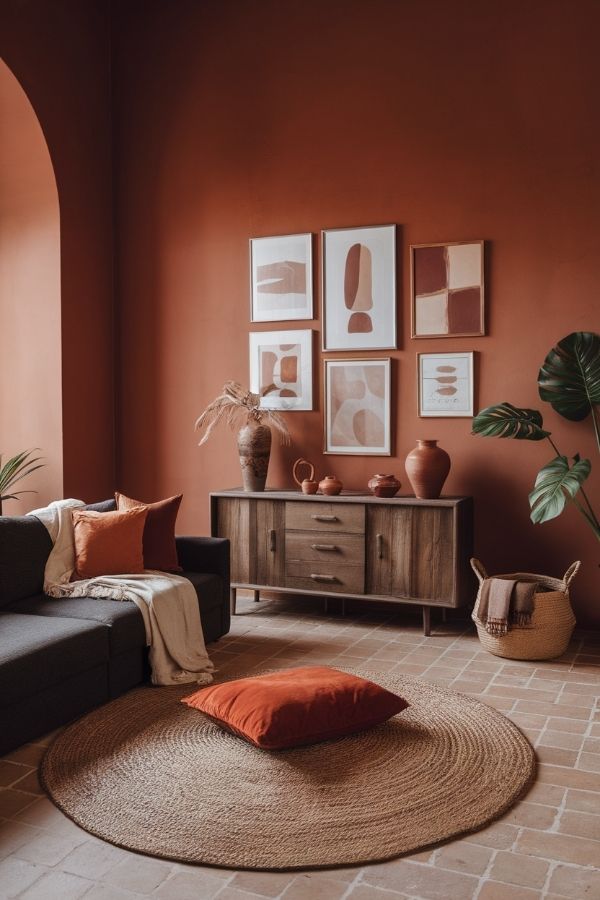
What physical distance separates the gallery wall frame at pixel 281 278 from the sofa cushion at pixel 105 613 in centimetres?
232

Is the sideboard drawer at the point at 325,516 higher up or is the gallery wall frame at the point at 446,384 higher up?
the gallery wall frame at the point at 446,384

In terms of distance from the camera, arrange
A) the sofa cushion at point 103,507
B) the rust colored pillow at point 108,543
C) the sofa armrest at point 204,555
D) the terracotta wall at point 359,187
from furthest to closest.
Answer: the terracotta wall at point 359,187 → the sofa armrest at point 204,555 → the sofa cushion at point 103,507 → the rust colored pillow at point 108,543

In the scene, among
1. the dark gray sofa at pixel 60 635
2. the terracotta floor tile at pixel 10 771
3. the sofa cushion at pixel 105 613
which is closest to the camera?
the terracotta floor tile at pixel 10 771

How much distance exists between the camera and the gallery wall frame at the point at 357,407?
5.20 meters

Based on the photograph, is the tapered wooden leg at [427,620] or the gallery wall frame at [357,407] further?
the gallery wall frame at [357,407]

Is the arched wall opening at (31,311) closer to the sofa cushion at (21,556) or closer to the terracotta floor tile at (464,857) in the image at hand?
the sofa cushion at (21,556)

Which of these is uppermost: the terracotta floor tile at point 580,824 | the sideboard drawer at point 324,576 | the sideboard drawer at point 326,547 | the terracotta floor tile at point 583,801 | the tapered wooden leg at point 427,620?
the sideboard drawer at point 326,547

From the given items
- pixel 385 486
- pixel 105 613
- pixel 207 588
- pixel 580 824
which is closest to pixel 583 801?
pixel 580 824

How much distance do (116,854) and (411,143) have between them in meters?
4.16

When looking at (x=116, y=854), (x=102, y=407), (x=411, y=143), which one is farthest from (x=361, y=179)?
(x=116, y=854)

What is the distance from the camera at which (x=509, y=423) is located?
179 inches

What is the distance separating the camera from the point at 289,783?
9.32 ft

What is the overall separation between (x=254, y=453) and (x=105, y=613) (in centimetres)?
171

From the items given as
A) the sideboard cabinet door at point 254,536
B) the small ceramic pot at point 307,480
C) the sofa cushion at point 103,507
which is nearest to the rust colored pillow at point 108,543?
the sofa cushion at point 103,507
